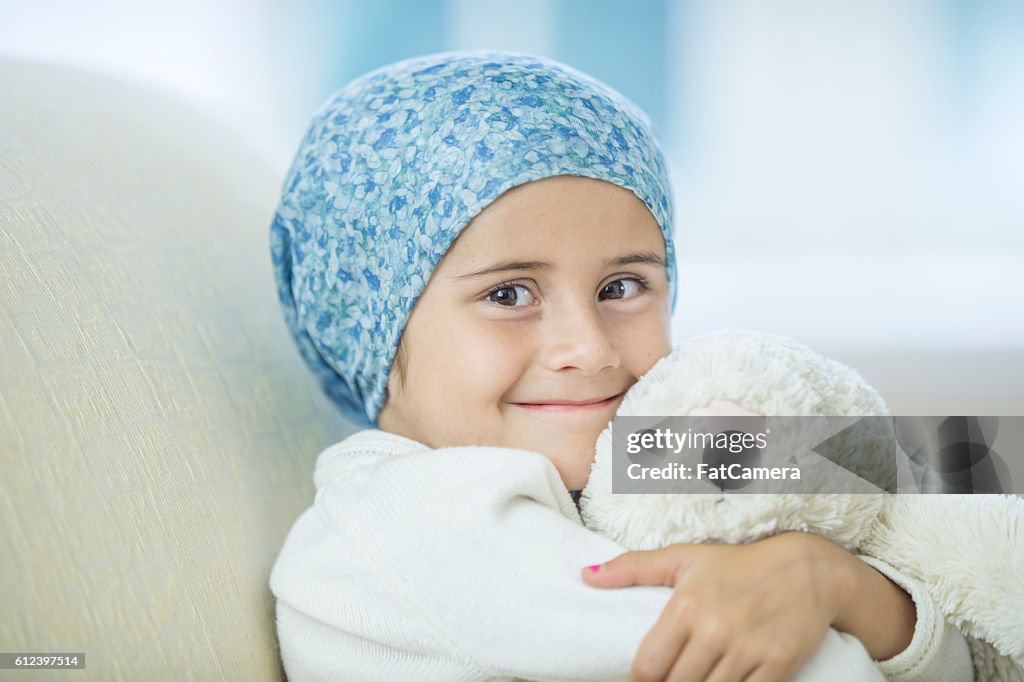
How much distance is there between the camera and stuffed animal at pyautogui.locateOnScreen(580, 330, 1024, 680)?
72 cm

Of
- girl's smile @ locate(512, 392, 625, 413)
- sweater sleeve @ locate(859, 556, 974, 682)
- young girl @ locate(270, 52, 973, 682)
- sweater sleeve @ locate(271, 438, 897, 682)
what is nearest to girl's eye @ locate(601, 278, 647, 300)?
young girl @ locate(270, 52, 973, 682)

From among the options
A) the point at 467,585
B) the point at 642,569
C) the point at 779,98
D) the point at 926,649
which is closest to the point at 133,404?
the point at 467,585

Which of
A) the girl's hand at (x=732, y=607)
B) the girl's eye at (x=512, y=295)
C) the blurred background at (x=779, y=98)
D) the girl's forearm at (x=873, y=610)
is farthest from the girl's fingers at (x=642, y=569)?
the blurred background at (x=779, y=98)

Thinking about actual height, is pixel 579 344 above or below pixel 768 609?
above

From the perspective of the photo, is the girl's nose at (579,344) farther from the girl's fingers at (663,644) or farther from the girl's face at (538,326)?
the girl's fingers at (663,644)

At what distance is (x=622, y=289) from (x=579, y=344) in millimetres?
117

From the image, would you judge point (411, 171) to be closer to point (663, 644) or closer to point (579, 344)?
point (579, 344)

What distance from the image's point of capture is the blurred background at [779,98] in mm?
2625

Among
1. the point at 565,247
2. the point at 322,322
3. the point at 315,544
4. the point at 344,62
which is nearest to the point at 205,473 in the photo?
the point at 315,544

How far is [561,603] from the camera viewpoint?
70 cm

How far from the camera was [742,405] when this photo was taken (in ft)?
2.35

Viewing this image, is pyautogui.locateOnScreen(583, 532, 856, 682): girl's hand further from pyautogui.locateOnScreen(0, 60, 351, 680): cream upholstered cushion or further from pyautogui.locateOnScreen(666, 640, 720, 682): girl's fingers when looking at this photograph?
pyautogui.locateOnScreen(0, 60, 351, 680): cream upholstered cushion

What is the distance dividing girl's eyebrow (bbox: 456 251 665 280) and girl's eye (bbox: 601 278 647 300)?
3 cm

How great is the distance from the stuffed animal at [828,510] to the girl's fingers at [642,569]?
0.02 meters
